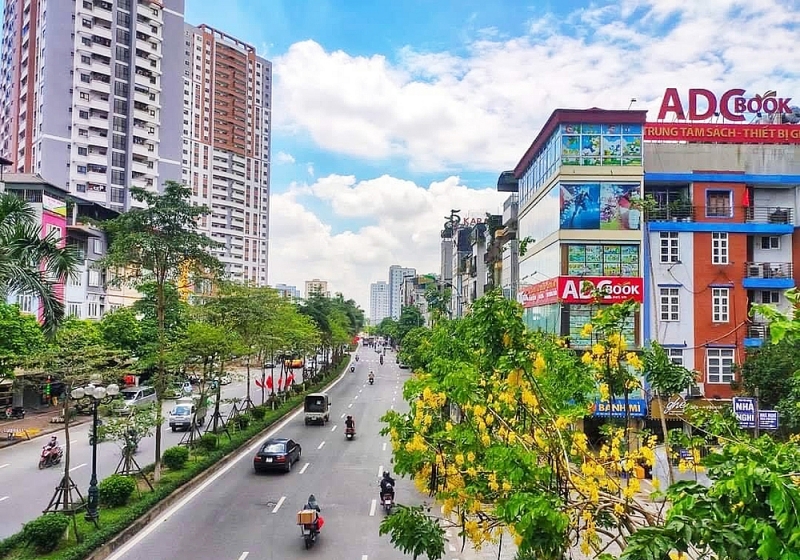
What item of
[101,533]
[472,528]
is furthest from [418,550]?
[101,533]

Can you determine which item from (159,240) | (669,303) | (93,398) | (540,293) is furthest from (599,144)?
(93,398)

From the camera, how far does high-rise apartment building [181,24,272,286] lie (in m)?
107

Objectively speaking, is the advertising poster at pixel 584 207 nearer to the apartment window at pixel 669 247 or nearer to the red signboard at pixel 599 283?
the red signboard at pixel 599 283

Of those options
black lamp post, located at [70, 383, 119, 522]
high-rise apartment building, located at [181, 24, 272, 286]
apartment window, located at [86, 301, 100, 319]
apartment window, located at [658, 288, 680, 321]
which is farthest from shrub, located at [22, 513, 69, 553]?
high-rise apartment building, located at [181, 24, 272, 286]

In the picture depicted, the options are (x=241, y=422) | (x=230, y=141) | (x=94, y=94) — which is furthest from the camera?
(x=230, y=141)

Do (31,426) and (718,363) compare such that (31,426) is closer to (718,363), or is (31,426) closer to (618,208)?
(618,208)

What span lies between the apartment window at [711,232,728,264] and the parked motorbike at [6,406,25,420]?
116ft

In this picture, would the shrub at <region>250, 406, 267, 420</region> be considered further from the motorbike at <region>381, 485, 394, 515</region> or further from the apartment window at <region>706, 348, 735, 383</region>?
the apartment window at <region>706, 348, 735, 383</region>

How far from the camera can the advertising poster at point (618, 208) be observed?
25.1 metres

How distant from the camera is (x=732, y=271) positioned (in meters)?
25.6

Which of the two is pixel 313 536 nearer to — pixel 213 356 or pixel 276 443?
pixel 276 443

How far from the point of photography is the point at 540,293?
2803 cm

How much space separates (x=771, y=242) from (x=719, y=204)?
105 inches

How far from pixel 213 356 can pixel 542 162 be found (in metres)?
16.8
